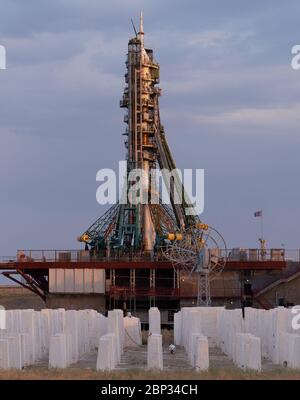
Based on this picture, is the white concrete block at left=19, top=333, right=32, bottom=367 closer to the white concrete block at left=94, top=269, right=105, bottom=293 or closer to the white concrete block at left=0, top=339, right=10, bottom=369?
the white concrete block at left=0, top=339, right=10, bottom=369

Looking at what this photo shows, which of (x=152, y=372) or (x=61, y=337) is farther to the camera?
(x=61, y=337)

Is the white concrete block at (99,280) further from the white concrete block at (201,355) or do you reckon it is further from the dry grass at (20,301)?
the white concrete block at (201,355)

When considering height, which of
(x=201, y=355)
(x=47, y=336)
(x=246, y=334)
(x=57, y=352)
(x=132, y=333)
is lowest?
(x=132, y=333)

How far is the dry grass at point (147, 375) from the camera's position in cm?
3269

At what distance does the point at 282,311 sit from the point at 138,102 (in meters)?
53.6

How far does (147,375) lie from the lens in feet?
110

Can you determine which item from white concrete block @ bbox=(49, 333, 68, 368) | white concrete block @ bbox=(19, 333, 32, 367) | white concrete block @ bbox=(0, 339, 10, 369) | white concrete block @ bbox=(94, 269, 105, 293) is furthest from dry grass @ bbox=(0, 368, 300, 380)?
white concrete block @ bbox=(94, 269, 105, 293)

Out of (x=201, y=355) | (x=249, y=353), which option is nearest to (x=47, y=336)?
(x=201, y=355)

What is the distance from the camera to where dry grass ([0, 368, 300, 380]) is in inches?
1287

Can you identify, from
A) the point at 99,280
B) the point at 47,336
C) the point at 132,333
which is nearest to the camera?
the point at 47,336

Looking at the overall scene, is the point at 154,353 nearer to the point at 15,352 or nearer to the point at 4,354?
the point at 15,352

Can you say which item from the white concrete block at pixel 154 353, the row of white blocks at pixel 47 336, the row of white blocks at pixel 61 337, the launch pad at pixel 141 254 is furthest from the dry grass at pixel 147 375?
the launch pad at pixel 141 254
